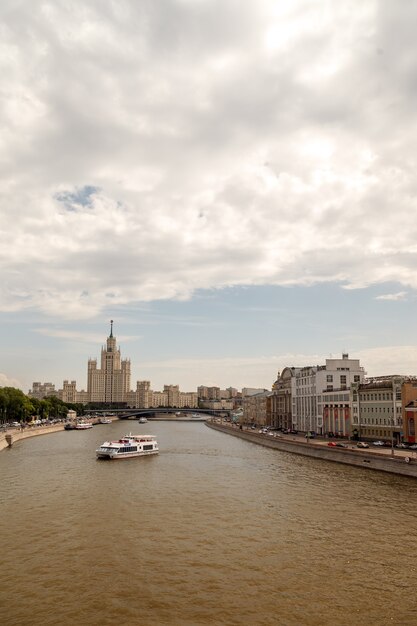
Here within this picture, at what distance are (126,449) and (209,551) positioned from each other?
5853 centimetres

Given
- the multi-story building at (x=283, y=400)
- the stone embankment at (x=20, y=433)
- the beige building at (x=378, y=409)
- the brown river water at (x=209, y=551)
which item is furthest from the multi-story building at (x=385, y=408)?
the stone embankment at (x=20, y=433)

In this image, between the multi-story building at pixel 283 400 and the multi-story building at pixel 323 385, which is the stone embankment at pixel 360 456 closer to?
the multi-story building at pixel 323 385

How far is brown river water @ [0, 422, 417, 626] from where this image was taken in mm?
23469

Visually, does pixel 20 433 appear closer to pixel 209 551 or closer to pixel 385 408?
pixel 385 408

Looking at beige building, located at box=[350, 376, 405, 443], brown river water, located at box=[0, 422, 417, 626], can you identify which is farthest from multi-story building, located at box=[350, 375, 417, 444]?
brown river water, located at box=[0, 422, 417, 626]

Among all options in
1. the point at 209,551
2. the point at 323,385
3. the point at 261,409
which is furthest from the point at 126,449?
the point at 261,409

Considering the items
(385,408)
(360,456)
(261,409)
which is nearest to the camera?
(360,456)

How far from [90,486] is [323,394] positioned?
70.1 metres

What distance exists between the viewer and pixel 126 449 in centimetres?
8788

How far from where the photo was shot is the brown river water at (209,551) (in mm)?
23469

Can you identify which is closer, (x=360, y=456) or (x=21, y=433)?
(x=360, y=456)

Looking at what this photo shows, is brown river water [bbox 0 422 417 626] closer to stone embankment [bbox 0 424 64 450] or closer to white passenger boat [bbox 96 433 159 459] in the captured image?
white passenger boat [bbox 96 433 159 459]

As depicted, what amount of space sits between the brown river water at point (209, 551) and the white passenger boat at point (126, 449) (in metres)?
24.6

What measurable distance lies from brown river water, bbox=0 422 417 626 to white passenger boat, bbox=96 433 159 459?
2463 centimetres
